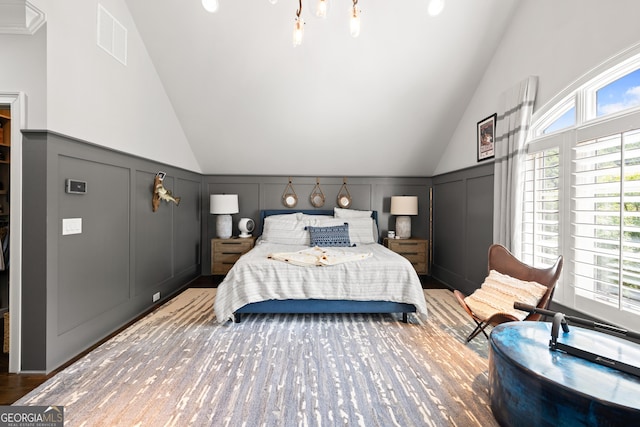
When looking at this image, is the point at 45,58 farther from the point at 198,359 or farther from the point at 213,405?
the point at 213,405

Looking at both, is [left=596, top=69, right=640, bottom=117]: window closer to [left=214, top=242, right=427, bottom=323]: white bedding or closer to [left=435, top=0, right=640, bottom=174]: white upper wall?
[left=435, top=0, right=640, bottom=174]: white upper wall

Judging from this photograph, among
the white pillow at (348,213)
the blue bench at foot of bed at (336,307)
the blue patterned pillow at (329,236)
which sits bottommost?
the blue bench at foot of bed at (336,307)

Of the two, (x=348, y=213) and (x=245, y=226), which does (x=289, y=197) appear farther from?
(x=348, y=213)

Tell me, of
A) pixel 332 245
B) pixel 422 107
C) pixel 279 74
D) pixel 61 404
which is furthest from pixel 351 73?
pixel 61 404

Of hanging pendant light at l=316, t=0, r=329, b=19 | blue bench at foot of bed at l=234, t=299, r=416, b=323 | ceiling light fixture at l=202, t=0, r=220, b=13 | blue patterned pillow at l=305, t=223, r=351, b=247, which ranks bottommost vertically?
Answer: blue bench at foot of bed at l=234, t=299, r=416, b=323

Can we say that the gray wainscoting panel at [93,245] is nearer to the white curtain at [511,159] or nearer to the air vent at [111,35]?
the air vent at [111,35]

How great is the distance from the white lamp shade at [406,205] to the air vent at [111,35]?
416 centimetres

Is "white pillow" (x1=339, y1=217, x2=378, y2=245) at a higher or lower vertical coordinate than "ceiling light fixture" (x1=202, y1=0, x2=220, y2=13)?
lower

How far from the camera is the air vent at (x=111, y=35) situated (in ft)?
8.37

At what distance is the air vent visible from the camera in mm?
2551

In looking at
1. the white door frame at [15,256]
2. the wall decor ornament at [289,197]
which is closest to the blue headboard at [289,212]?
the wall decor ornament at [289,197]

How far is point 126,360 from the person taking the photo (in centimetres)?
229

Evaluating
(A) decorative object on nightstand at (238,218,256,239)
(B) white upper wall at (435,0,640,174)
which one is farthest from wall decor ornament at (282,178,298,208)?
(B) white upper wall at (435,0,640,174)

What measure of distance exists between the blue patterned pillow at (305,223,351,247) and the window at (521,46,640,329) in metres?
2.27
